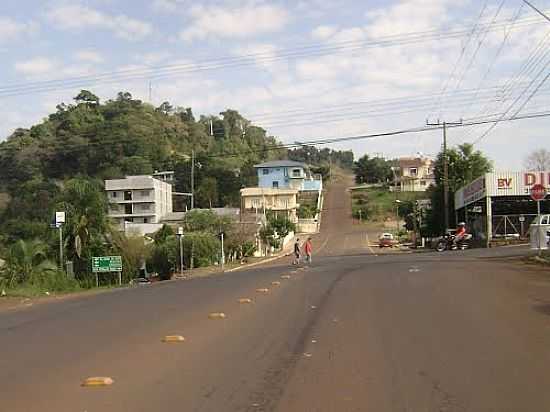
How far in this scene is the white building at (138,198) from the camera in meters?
86.9

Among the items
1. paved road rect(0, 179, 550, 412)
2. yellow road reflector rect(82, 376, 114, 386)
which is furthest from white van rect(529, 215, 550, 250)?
yellow road reflector rect(82, 376, 114, 386)

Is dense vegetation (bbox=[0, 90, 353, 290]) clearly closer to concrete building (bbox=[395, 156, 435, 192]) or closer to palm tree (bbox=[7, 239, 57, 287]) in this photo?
palm tree (bbox=[7, 239, 57, 287])

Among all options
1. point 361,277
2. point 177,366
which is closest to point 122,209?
point 361,277

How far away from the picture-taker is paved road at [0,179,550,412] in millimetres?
7527

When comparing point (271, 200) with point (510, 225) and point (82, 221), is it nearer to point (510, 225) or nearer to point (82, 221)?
point (510, 225)

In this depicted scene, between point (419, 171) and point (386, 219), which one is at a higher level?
point (419, 171)

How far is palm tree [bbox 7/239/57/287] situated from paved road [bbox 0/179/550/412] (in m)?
13.9

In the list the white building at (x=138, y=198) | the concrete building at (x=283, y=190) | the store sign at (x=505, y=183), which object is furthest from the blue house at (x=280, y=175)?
the store sign at (x=505, y=183)

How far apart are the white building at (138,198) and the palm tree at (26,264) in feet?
162

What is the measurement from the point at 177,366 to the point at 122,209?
8403 cm

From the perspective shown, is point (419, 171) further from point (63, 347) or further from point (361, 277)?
point (63, 347)

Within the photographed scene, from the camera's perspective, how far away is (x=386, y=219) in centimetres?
11894

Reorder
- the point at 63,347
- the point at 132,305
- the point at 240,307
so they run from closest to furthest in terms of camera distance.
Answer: the point at 63,347 → the point at 240,307 → the point at 132,305

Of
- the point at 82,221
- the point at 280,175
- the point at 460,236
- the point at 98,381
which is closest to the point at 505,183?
the point at 460,236
